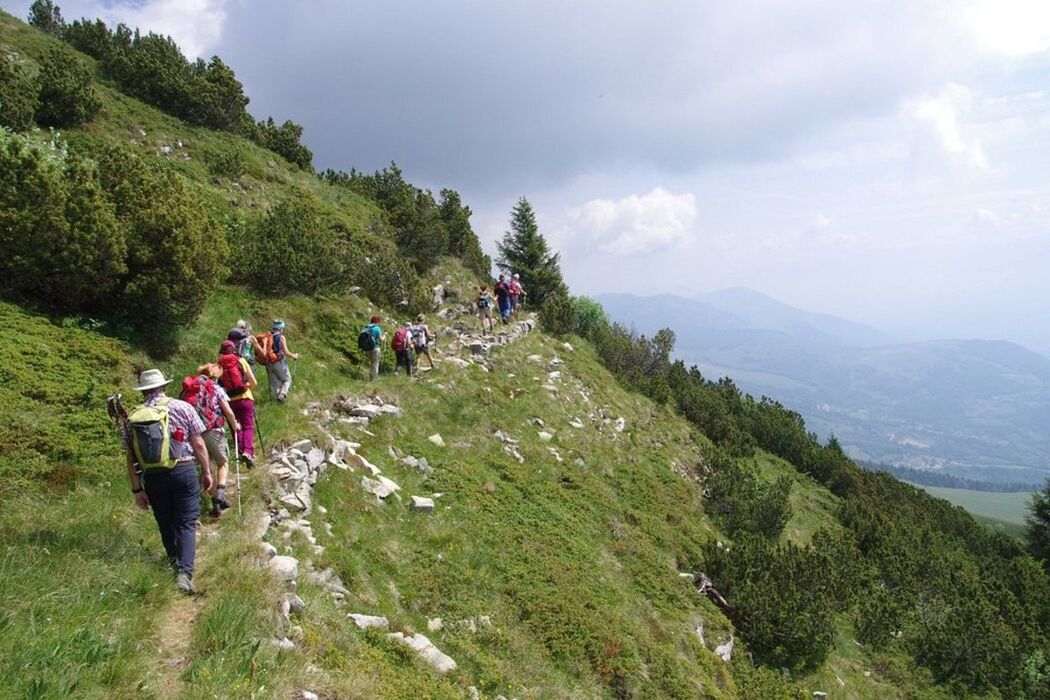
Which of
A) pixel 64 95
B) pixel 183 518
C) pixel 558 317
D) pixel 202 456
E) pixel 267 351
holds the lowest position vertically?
pixel 183 518

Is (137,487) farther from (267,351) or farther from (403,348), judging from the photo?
(403,348)

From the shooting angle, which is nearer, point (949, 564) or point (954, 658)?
point (954, 658)

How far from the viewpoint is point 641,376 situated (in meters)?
29.4

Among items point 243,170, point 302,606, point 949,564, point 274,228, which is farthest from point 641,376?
point 302,606

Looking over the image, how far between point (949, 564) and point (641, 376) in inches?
596

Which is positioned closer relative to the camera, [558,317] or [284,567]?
Answer: [284,567]

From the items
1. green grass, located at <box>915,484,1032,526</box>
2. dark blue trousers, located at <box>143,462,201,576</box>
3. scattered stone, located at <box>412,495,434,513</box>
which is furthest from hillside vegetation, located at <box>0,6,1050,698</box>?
green grass, located at <box>915,484,1032,526</box>

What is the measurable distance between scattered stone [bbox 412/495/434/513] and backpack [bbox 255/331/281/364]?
414 cm

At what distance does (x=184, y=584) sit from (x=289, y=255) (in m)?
12.8

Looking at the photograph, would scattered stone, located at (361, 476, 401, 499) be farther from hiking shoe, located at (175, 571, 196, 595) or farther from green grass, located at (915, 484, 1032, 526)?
green grass, located at (915, 484, 1032, 526)

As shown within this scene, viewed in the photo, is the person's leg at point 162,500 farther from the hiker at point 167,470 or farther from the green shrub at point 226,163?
the green shrub at point 226,163

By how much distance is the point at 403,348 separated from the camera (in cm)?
1582

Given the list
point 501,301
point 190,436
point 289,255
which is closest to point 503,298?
point 501,301

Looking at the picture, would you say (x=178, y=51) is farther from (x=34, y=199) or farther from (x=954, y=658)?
(x=954, y=658)
